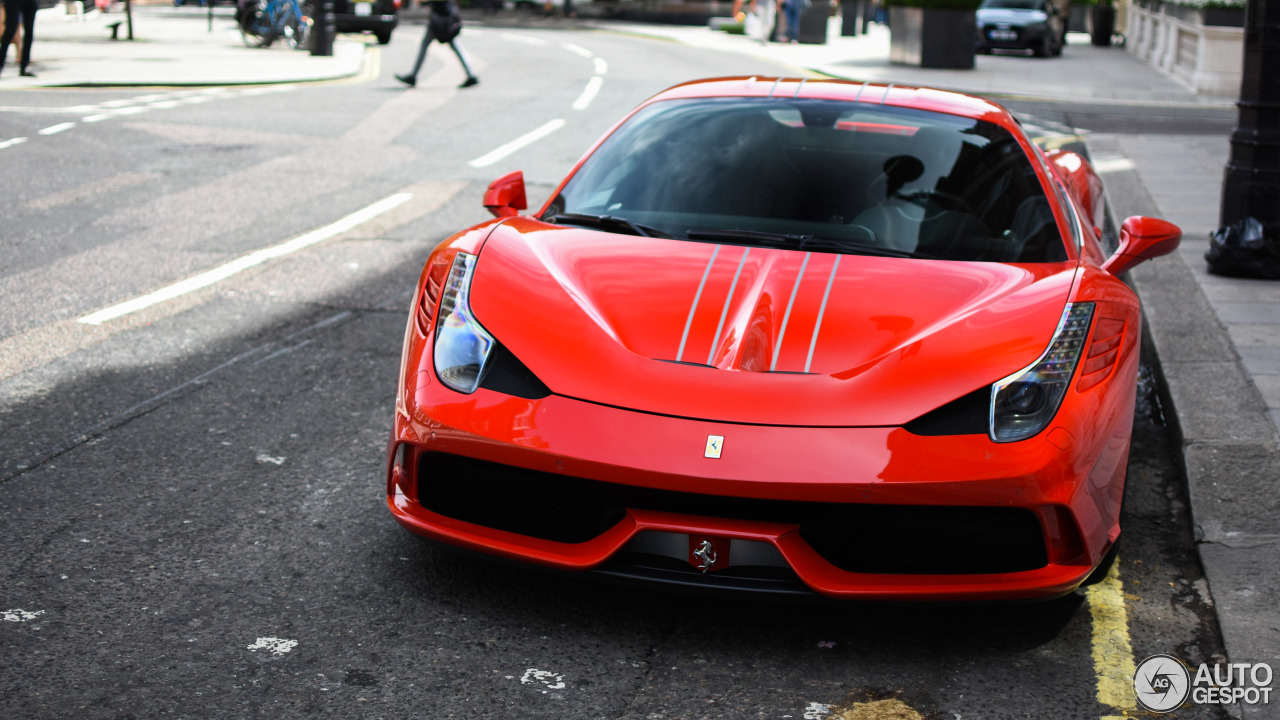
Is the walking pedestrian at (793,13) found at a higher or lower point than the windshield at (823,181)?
higher

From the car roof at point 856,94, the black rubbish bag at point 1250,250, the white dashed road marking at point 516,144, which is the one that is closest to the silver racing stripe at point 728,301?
the car roof at point 856,94

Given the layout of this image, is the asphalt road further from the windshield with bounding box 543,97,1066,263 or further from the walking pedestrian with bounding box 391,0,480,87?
the walking pedestrian with bounding box 391,0,480,87

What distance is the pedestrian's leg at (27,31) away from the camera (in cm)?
1736

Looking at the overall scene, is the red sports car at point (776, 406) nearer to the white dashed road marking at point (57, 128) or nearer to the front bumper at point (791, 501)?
the front bumper at point (791, 501)

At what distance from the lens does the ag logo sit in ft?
9.88

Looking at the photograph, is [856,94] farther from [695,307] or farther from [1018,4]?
[1018,4]

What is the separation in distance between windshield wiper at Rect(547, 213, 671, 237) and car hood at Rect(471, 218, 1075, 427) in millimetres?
137

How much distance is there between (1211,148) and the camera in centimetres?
1383

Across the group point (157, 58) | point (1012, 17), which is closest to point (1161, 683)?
point (157, 58)

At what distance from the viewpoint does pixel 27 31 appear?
17.6m

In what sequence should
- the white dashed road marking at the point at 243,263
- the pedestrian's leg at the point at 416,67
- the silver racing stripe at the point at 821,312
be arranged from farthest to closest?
the pedestrian's leg at the point at 416,67
the white dashed road marking at the point at 243,263
the silver racing stripe at the point at 821,312

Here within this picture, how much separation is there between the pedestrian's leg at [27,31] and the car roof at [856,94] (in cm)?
1515

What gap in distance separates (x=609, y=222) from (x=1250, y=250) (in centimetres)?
485

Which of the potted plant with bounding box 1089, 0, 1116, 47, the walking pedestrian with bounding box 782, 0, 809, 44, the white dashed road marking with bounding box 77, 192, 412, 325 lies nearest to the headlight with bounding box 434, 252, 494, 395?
the white dashed road marking with bounding box 77, 192, 412, 325
